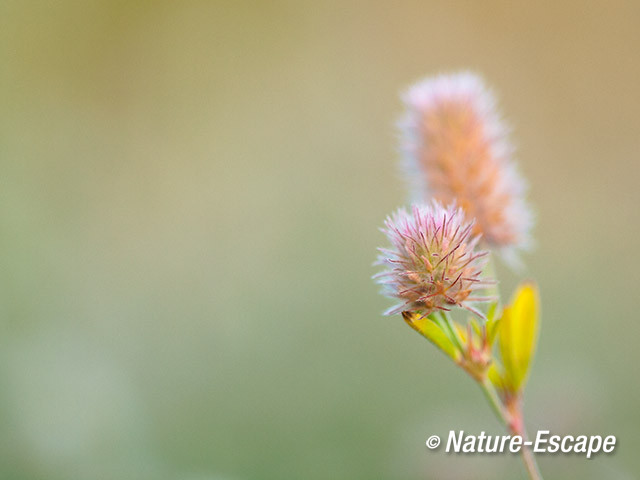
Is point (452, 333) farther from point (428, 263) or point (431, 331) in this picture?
point (428, 263)

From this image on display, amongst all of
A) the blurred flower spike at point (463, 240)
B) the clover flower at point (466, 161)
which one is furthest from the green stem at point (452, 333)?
the clover flower at point (466, 161)

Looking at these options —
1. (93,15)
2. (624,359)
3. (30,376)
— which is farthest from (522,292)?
(93,15)

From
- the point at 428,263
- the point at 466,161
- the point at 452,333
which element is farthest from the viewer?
the point at 466,161

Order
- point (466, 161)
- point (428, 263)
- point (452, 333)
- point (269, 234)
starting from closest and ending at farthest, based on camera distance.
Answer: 1. point (428, 263)
2. point (452, 333)
3. point (466, 161)
4. point (269, 234)

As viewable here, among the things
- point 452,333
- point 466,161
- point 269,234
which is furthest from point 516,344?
point 269,234

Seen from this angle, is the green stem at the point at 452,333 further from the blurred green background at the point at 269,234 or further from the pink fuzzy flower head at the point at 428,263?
the blurred green background at the point at 269,234

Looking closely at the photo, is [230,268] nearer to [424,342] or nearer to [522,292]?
[424,342]
